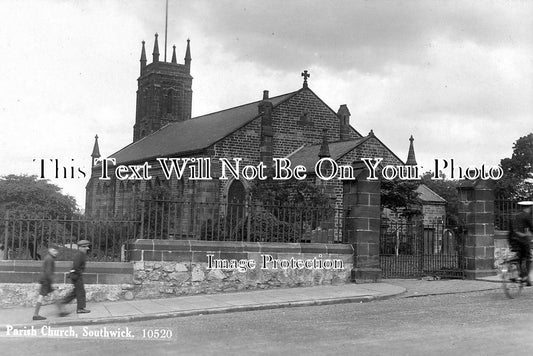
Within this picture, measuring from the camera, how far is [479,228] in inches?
624

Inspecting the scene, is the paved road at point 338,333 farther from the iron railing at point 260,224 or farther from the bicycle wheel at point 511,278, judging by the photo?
the iron railing at point 260,224

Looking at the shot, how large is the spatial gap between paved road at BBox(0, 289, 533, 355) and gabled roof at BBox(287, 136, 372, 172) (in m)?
23.5

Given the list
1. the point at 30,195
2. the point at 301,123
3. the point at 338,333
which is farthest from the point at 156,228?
the point at 301,123

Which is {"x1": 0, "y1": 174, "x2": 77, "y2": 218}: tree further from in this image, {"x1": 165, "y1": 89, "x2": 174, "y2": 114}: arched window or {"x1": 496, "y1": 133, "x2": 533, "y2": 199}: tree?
{"x1": 496, "y1": 133, "x2": 533, "y2": 199}: tree

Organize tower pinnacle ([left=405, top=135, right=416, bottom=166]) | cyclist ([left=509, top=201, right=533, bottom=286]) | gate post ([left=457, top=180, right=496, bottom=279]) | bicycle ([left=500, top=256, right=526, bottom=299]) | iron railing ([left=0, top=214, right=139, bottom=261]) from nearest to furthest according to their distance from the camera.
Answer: cyclist ([left=509, top=201, right=533, bottom=286]) → bicycle ([left=500, top=256, right=526, bottom=299]) → iron railing ([left=0, top=214, right=139, bottom=261]) → gate post ([left=457, top=180, right=496, bottom=279]) → tower pinnacle ([left=405, top=135, right=416, bottom=166])

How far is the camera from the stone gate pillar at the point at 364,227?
49.1 feet

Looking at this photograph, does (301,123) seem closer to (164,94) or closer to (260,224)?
(164,94)

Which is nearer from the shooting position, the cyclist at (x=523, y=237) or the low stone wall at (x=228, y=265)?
the cyclist at (x=523, y=237)

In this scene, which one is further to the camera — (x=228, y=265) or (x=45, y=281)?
(x=228, y=265)

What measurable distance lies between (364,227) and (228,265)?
11.9 feet

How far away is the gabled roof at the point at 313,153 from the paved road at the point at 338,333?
23.5 m

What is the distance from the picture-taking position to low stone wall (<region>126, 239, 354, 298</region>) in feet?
42.8

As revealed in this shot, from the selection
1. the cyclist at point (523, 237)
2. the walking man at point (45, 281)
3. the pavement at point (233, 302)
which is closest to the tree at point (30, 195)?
the pavement at point (233, 302)
